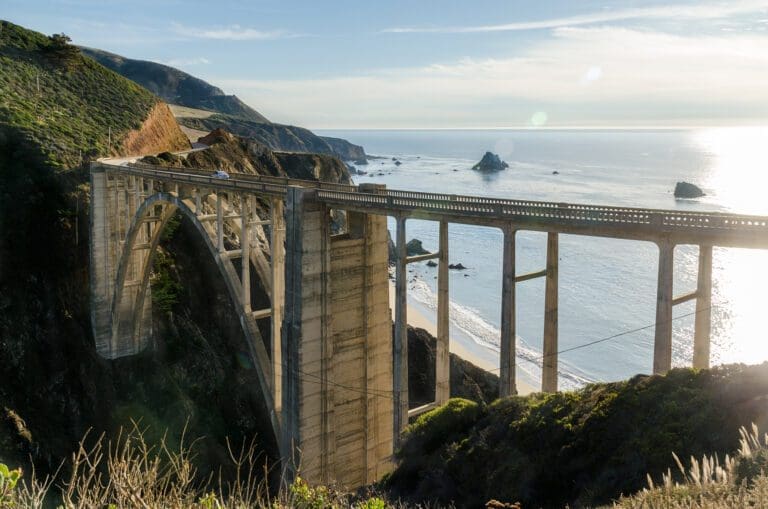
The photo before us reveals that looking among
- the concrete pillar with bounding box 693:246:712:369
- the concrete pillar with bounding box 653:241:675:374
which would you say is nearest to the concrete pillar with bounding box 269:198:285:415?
the concrete pillar with bounding box 653:241:675:374

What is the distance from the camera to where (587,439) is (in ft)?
49.5

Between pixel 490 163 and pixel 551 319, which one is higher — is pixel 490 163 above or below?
above

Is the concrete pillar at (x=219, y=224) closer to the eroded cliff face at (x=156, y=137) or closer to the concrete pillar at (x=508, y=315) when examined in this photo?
the concrete pillar at (x=508, y=315)

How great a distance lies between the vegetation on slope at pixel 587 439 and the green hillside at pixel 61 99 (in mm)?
38497

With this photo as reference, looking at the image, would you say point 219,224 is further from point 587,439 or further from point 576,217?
point 587,439

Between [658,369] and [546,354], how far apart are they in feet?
11.3

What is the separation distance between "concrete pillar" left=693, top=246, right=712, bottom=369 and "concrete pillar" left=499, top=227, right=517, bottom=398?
4881mm

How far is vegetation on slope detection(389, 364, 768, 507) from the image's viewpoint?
1316 cm

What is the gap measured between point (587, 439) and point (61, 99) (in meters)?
56.4

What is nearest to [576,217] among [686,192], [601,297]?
[601,297]

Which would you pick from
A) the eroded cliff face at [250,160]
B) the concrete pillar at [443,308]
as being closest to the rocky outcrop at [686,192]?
the eroded cliff face at [250,160]

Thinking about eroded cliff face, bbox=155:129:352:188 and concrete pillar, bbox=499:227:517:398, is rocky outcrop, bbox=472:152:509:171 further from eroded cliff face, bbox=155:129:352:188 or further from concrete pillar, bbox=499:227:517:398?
concrete pillar, bbox=499:227:517:398

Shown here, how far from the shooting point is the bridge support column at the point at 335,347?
82.1ft

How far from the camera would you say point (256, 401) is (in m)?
38.7
